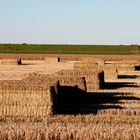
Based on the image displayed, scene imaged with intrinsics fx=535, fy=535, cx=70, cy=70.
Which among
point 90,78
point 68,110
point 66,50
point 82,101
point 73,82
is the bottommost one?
point 68,110

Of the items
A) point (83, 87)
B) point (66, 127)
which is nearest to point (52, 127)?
point (66, 127)

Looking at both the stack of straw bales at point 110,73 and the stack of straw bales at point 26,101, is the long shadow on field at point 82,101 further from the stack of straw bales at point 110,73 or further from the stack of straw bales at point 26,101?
the stack of straw bales at point 110,73

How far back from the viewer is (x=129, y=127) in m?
11.3

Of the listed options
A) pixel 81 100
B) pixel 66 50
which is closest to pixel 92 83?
pixel 81 100

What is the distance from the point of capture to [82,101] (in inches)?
814

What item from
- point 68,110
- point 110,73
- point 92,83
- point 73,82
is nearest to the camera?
point 68,110

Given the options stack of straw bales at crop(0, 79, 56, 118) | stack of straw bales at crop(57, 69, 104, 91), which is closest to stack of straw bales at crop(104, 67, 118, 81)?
stack of straw bales at crop(57, 69, 104, 91)

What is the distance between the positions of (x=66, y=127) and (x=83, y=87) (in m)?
11.7

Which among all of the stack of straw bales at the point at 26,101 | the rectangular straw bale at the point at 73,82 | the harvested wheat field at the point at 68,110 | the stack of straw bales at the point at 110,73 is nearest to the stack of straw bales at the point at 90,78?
the harvested wheat field at the point at 68,110

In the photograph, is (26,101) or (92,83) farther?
(92,83)

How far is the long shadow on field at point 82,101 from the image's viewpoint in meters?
17.3

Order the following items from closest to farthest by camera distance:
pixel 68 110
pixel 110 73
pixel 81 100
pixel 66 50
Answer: pixel 68 110
pixel 81 100
pixel 110 73
pixel 66 50

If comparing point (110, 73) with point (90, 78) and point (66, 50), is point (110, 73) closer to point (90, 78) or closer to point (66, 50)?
point (90, 78)

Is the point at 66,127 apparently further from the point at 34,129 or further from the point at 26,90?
the point at 26,90
